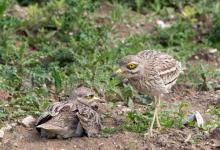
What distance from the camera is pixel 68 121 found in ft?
26.1

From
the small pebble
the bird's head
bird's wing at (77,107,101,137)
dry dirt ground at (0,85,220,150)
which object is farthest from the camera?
the small pebble

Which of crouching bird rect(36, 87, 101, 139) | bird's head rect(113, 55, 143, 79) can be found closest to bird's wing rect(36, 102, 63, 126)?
crouching bird rect(36, 87, 101, 139)

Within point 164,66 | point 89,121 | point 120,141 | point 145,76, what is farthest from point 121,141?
point 164,66

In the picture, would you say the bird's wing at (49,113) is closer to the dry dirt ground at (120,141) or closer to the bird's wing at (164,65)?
the dry dirt ground at (120,141)

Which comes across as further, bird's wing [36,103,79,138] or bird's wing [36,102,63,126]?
bird's wing [36,102,63,126]

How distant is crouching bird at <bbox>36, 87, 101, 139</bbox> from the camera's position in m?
7.85

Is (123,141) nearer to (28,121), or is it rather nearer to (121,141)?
(121,141)

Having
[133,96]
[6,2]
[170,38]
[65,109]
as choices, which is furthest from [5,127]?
[170,38]

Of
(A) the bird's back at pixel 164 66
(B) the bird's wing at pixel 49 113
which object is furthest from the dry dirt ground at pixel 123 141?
(A) the bird's back at pixel 164 66

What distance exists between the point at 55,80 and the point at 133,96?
1.05 metres

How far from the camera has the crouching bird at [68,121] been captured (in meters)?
7.85

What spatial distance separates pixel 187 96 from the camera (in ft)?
31.0

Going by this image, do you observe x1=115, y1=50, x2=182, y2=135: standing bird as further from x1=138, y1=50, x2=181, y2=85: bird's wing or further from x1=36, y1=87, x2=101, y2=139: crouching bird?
x1=36, y1=87, x2=101, y2=139: crouching bird

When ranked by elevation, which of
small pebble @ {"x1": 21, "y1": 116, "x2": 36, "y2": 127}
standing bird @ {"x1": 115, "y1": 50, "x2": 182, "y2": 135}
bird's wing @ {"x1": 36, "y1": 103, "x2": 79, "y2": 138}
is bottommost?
small pebble @ {"x1": 21, "y1": 116, "x2": 36, "y2": 127}
